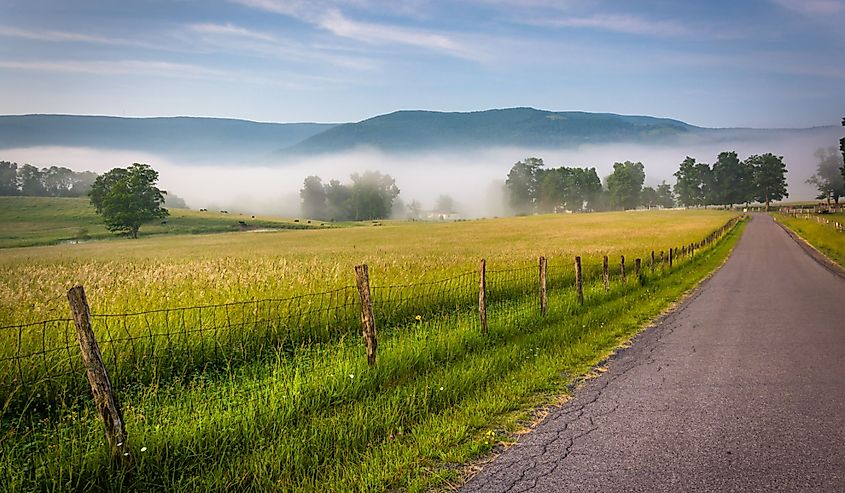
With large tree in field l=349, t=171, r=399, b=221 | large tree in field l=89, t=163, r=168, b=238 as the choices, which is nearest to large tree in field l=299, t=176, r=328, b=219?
large tree in field l=349, t=171, r=399, b=221

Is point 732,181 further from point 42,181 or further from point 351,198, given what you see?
point 42,181

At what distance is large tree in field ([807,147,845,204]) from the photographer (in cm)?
15062

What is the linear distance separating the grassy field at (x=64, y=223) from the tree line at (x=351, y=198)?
66.5m

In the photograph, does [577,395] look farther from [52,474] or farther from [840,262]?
[840,262]

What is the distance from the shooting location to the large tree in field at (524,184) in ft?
608

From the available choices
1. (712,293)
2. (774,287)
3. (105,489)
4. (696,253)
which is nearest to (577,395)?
(105,489)

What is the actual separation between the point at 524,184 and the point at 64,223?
149248 mm

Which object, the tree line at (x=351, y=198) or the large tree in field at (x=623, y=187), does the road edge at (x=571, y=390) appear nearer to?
the tree line at (x=351, y=198)

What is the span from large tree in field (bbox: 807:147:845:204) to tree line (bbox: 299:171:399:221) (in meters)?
129

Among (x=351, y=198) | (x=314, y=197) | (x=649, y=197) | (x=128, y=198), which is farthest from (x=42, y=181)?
(x=649, y=197)

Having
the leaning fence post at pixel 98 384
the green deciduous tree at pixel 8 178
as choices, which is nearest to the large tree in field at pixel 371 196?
the green deciduous tree at pixel 8 178

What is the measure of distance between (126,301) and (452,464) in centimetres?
807

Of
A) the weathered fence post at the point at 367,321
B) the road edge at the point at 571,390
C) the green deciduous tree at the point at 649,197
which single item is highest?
the green deciduous tree at the point at 649,197

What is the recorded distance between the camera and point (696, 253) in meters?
32.2
